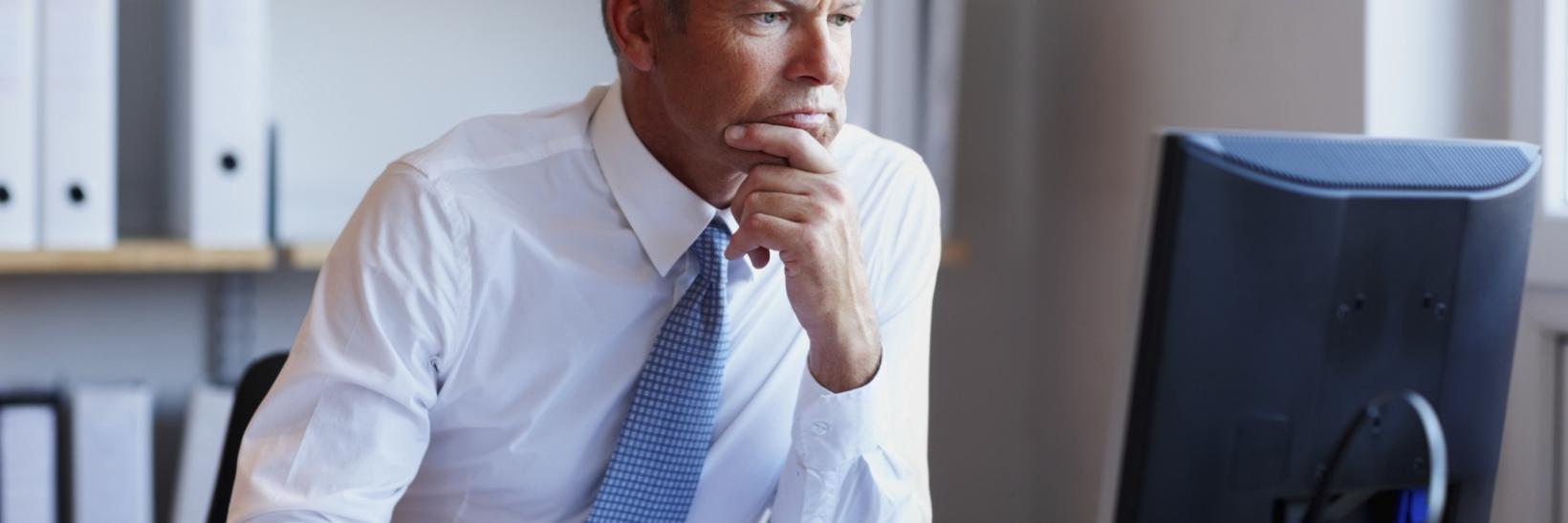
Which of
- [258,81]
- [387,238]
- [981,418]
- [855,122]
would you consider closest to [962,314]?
[981,418]

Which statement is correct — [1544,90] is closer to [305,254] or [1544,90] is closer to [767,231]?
[767,231]

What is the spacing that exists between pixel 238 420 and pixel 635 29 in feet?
1.66

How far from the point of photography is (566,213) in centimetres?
130

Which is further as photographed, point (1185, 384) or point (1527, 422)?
point (1527, 422)

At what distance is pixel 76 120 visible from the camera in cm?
171

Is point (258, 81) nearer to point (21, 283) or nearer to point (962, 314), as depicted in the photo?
point (21, 283)

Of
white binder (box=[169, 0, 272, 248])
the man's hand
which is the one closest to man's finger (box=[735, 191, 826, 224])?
the man's hand

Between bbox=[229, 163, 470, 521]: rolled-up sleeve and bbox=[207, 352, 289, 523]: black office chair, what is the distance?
177 mm

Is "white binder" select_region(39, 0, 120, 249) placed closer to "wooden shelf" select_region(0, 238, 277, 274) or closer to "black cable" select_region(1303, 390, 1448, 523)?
"wooden shelf" select_region(0, 238, 277, 274)

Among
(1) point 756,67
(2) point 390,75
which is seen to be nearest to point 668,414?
(1) point 756,67

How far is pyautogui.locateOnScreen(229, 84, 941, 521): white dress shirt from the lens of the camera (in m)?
1.17

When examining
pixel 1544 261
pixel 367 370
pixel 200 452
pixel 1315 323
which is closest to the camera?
pixel 1315 323

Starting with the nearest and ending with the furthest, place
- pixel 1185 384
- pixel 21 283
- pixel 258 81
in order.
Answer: pixel 1185 384 → pixel 258 81 → pixel 21 283

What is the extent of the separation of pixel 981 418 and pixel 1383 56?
3.23 feet
